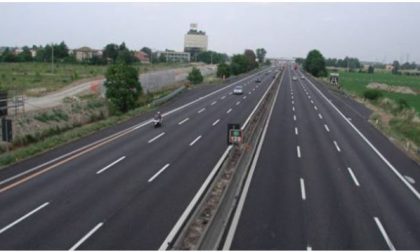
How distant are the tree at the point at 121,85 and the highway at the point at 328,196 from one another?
19499 millimetres

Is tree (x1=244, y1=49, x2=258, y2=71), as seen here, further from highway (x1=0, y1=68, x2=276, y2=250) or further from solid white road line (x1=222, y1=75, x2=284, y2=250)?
solid white road line (x1=222, y1=75, x2=284, y2=250)

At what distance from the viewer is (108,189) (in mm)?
17703

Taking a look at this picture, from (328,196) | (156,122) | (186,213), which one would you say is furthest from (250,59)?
(186,213)

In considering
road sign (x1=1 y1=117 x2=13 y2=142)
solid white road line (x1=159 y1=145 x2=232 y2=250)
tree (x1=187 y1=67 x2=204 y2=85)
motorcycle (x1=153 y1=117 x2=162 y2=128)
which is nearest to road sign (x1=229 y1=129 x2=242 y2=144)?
solid white road line (x1=159 y1=145 x2=232 y2=250)

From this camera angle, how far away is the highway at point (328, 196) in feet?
42.3

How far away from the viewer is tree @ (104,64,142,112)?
45.3 meters

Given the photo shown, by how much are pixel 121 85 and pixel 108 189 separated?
29.1m

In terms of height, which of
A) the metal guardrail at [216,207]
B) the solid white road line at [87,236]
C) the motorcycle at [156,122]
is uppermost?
the metal guardrail at [216,207]

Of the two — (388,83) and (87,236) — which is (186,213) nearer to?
(87,236)

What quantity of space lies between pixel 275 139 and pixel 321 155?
5085 millimetres

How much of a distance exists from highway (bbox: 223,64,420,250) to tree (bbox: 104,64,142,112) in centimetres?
1950

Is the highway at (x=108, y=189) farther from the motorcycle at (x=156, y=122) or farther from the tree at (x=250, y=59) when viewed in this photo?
the tree at (x=250, y=59)

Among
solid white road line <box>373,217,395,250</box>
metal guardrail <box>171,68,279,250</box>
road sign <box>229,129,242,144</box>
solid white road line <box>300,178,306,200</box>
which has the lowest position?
solid white road line <box>300,178,306,200</box>

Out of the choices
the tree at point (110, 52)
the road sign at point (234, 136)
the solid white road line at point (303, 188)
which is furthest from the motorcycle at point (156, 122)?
the tree at point (110, 52)
